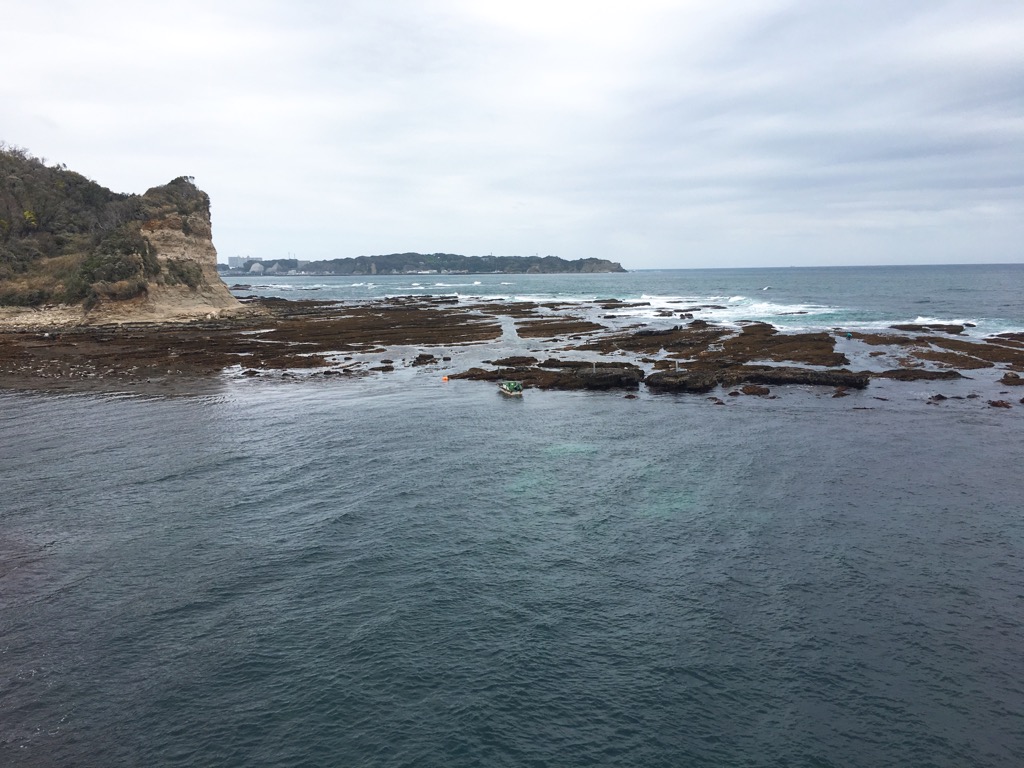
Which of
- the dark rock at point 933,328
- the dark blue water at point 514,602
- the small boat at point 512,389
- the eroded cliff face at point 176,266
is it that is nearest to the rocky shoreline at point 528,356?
the dark rock at point 933,328

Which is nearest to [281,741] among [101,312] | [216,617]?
[216,617]

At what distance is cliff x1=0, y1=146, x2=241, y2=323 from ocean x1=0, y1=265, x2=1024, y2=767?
59.9m

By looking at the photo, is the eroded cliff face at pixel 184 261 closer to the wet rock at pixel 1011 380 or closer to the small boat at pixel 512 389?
the small boat at pixel 512 389

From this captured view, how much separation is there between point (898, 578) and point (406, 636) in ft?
45.5

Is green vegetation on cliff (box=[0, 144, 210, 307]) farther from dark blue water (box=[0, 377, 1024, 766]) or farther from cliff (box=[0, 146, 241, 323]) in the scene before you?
dark blue water (box=[0, 377, 1024, 766])

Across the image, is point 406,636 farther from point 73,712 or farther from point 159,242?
point 159,242

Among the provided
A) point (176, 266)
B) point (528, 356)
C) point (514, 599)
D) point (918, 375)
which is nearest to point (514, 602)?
point (514, 599)

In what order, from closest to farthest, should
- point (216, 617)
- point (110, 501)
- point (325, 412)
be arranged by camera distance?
point (216, 617) → point (110, 501) → point (325, 412)

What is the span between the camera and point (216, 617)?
1514 centimetres

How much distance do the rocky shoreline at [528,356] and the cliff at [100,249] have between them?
16.5 ft

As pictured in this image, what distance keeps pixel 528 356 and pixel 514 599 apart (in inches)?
1517

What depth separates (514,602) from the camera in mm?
15859

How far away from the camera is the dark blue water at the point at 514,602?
38.1ft

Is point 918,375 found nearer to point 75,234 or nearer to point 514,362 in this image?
point 514,362
